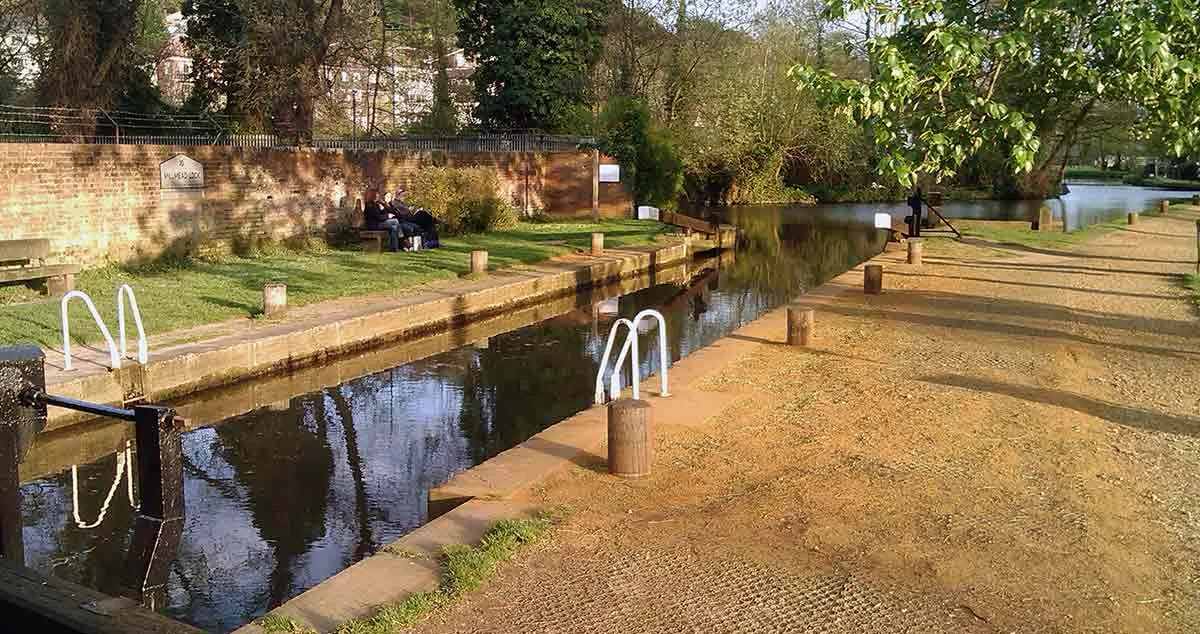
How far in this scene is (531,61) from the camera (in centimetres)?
3528

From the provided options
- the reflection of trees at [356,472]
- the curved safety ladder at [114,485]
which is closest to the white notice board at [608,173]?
the reflection of trees at [356,472]

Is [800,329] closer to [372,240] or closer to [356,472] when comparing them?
[356,472]

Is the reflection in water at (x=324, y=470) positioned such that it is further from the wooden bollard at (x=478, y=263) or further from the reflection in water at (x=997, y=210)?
the reflection in water at (x=997, y=210)

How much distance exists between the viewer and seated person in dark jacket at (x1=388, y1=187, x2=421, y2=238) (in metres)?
20.6

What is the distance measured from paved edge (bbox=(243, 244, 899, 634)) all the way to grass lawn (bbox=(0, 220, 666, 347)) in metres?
5.46

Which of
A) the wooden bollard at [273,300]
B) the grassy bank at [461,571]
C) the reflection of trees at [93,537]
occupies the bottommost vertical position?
the reflection of trees at [93,537]

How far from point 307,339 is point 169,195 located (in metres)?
6.71

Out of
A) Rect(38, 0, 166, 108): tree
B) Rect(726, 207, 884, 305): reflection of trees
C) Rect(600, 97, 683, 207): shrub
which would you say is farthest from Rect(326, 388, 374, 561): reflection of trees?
Rect(600, 97, 683, 207): shrub

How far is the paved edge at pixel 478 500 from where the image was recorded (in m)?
4.88

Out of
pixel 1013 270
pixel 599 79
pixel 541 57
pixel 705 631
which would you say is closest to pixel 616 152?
pixel 541 57

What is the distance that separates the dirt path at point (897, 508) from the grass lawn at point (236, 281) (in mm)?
6087

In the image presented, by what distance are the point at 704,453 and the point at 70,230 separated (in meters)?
11.5

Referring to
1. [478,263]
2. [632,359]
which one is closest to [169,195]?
[478,263]

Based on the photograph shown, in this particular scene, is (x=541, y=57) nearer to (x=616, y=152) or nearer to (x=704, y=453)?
(x=616, y=152)
